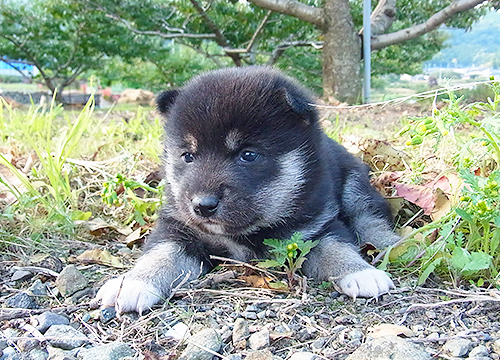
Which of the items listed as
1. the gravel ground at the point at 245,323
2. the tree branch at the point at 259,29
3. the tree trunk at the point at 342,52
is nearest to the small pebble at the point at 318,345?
the gravel ground at the point at 245,323

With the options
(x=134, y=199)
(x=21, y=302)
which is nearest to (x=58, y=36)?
(x=134, y=199)

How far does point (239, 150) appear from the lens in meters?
2.43

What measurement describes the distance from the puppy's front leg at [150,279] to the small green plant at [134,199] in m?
0.63

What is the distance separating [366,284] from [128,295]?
111 centimetres

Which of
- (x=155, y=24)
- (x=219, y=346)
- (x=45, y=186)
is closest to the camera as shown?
(x=219, y=346)

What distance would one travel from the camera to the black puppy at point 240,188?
7.50 ft

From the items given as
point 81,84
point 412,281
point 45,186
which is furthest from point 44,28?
point 412,281

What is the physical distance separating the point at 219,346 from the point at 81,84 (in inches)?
492

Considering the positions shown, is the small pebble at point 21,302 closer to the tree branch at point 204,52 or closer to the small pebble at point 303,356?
the small pebble at point 303,356

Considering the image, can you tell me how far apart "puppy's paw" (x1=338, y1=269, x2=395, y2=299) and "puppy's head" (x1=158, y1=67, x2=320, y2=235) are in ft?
1.67

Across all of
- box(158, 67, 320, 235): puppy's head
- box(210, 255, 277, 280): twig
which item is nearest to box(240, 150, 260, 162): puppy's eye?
box(158, 67, 320, 235): puppy's head

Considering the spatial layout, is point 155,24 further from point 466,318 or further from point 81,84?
point 466,318

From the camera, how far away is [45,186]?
373cm

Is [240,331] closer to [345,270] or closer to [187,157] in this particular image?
[345,270]
